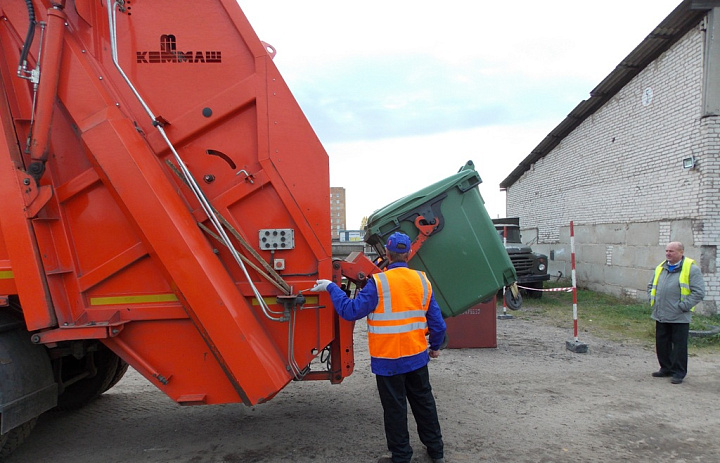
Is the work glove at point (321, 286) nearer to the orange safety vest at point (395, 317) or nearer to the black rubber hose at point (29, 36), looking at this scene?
the orange safety vest at point (395, 317)

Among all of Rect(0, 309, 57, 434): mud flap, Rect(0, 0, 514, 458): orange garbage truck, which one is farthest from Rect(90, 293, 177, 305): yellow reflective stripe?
Rect(0, 309, 57, 434): mud flap

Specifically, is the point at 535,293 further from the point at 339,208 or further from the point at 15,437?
the point at 339,208

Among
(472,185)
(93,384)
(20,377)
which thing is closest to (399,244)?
(472,185)

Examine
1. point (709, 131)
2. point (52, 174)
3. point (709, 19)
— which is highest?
point (709, 19)

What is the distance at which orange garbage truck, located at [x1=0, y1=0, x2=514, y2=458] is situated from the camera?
2.77 meters

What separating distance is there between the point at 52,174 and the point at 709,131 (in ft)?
30.9

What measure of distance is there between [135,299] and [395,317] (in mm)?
1678

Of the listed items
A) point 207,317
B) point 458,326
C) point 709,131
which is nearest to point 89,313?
point 207,317

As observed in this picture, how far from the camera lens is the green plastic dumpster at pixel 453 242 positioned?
3.52 metres

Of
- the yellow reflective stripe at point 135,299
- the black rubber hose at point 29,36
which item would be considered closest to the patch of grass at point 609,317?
the yellow reflective stripe at point 135,299

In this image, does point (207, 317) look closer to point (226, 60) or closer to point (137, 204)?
point (137, 204)

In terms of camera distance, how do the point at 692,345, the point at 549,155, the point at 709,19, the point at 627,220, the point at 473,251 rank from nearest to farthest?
the point at 473,251
the point at 692,345
the point at 709,19
the point at 627,220
the point at 549,155

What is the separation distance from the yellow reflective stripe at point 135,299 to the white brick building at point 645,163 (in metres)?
8.51

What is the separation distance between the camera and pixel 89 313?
9.50 feet
